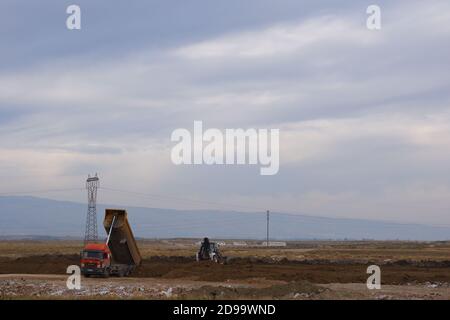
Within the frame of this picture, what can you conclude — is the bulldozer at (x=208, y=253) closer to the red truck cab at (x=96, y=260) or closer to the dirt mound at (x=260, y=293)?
the red truck cab at (x=96, y=260)

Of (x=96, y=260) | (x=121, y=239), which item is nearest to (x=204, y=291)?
(x=96, y=260)

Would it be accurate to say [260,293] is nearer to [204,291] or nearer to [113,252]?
[204,291]

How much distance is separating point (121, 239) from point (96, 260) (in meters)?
4.00

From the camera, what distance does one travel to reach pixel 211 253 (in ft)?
187

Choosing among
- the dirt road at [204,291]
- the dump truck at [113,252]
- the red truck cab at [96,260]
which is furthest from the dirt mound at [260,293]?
the dump truck at [113,252]

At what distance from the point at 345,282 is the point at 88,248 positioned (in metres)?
16.0

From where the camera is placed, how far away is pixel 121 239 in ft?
149

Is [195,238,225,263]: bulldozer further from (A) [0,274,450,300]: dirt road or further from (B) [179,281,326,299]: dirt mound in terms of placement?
(B) [179,281,326,299]: dirt mound

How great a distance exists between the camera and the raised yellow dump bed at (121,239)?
44.5m

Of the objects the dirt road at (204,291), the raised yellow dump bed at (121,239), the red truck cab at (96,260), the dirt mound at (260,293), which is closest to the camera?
the dirt mound at (260,293)

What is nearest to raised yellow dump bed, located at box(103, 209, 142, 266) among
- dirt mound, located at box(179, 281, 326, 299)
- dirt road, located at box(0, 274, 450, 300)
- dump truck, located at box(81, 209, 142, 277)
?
dump truck, located at box(81, 209, 142, 277)

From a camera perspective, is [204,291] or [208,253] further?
[208,253]
